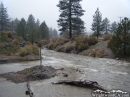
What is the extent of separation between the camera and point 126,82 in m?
8.94

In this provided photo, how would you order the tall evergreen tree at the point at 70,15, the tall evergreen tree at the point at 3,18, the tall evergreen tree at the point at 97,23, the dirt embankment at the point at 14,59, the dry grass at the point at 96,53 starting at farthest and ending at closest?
the tall evergreen tree at the point at 3,18 → the tall evergreen tree at the point at 97,23 → the tall evergreen tree at the point at 70,15 → the dry grass at the point at 96,53 → the dirt embankment at the point at 14,59

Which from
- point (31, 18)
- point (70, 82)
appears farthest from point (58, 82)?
Result: point (31, 18)

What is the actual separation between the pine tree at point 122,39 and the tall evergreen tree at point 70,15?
1624 centimetres

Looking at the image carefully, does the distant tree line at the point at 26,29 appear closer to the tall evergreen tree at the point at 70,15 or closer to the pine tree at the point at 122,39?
the tall evergreen tree at the point at 70,15

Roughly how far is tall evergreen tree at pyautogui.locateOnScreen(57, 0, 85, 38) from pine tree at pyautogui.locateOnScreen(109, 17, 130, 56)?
16.2 m

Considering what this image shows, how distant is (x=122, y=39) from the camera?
18.7 m

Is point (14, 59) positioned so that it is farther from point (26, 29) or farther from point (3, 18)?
point (3, 18)

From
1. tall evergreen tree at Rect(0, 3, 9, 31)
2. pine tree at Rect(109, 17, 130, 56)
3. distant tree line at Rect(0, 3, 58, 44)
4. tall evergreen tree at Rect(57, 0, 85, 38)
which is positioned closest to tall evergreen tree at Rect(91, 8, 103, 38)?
tall evergreen tree at Rect(57, 0, 85, 38)

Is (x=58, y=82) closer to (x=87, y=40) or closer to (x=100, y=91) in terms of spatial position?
(x=100, y=91)

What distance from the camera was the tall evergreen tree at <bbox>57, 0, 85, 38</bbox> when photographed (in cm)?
3438

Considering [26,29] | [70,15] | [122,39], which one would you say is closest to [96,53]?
[122,39]

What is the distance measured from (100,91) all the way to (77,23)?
2837 cm

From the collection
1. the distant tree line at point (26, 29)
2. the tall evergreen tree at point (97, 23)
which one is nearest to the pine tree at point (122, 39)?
the tall evergreen tree at point (97, 23)

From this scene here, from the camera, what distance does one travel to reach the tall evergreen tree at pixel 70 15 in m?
34.4
